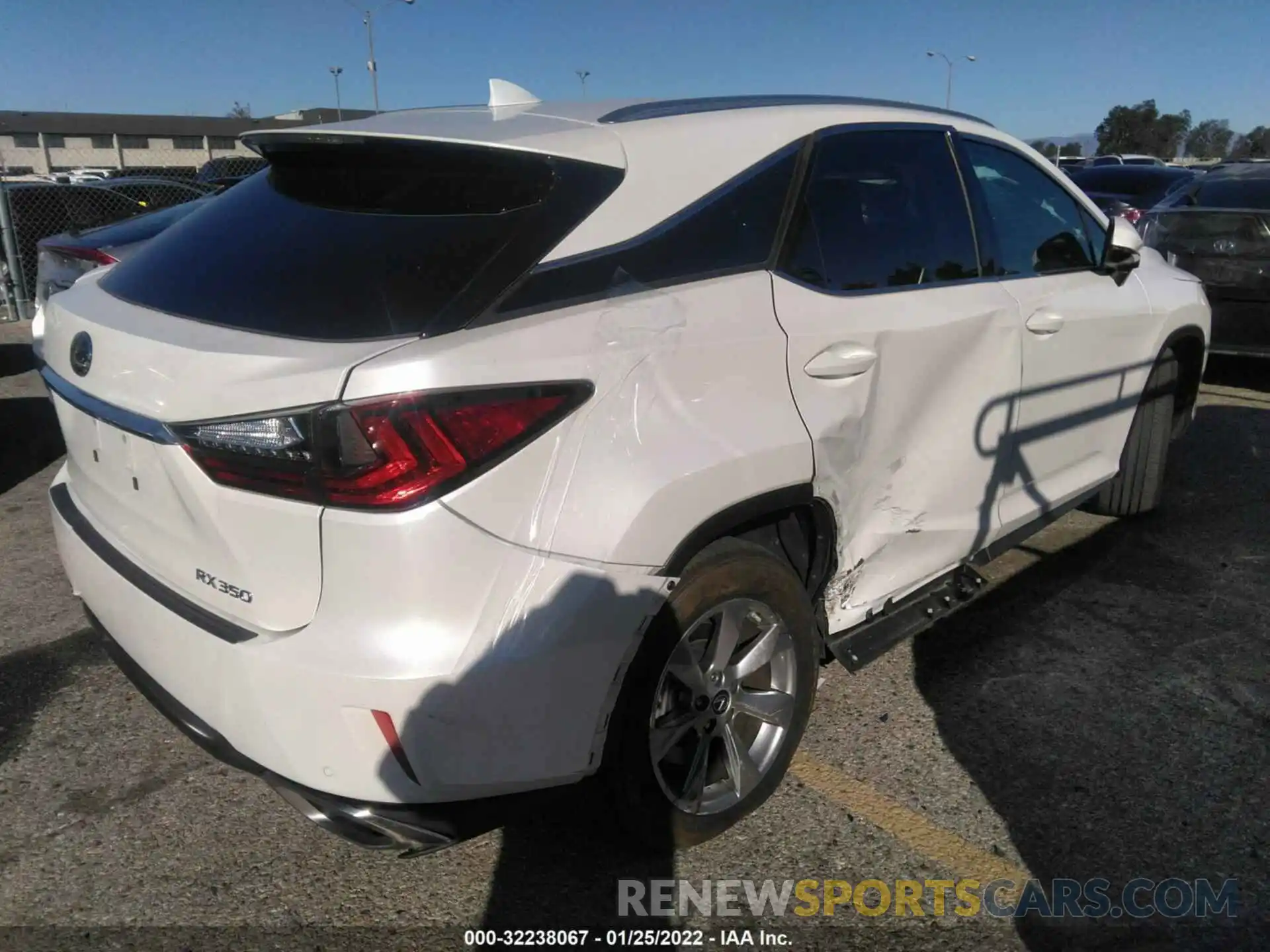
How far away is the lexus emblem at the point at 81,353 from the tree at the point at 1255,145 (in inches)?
2943

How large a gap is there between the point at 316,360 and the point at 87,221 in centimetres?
1197

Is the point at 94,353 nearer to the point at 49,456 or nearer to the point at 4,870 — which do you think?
the point at 4,870

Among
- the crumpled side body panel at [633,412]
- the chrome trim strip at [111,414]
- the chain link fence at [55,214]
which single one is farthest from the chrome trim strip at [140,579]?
the chain link fence at [55,214]

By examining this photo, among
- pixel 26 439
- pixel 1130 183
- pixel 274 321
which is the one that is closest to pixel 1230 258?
pixel 274 321

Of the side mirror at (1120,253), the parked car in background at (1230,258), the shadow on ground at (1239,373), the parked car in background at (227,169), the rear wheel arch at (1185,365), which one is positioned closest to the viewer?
the side mirror at (1120,253)

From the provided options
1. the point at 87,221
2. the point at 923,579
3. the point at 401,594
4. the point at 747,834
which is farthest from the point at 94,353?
the point at 87,221

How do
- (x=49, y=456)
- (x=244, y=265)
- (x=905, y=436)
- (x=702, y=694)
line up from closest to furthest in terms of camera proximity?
1. (x=244, y=265)
2. (x=702, y=694)
3. (x=905, y=436)
4. (x=49, y=456)

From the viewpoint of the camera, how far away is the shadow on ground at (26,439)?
5871 mm

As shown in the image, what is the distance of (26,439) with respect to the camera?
6.48 metres

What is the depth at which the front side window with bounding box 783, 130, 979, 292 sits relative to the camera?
9.07 ft

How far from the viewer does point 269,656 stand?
202 cm

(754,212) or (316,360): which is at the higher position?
(754,212)

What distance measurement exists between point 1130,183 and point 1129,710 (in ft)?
46.9

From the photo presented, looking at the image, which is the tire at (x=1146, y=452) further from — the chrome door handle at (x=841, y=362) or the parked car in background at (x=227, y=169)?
the parked car in background at (x=227, y=169)
